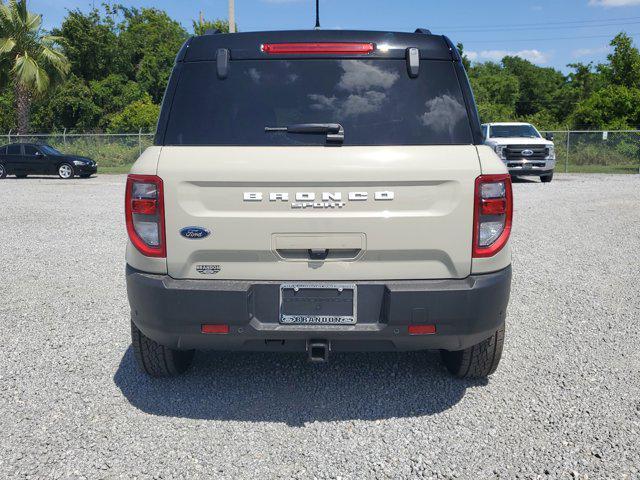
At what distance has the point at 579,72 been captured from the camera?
62.0 m

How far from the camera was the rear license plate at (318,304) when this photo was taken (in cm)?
328

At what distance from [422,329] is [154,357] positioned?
1.71m

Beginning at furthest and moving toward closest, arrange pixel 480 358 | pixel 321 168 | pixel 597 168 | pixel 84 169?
pixel 597 168 → pixel 84 169 → pixel 480 358 → pixel 321 168

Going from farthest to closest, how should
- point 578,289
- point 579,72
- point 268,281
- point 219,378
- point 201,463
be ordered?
point 579,72 → point 578,289 → point 219,378 → point 268,281 → point 201,463

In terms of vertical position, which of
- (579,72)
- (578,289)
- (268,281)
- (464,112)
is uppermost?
(579,72)

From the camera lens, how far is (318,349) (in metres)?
3.37

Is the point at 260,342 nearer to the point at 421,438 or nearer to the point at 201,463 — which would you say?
the point at 201,463

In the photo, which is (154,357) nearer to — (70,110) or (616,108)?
(616,108)

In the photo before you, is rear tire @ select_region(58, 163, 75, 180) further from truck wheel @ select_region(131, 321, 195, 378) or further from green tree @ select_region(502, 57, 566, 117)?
green tree @ select_region(502, 57, 566, 117)

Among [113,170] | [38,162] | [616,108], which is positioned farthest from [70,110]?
[616,108]

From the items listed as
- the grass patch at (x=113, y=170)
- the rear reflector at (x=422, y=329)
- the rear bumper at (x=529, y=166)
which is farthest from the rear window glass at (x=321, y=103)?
the grass patch at (x=113, y=170)

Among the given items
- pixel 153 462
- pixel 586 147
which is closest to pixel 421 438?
pixel 153 462

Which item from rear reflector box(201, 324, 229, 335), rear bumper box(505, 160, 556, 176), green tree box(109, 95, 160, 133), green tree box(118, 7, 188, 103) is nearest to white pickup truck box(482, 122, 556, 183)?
rear bumper box(505, 160, 556, 176)

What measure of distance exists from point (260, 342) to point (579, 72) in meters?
66.1
